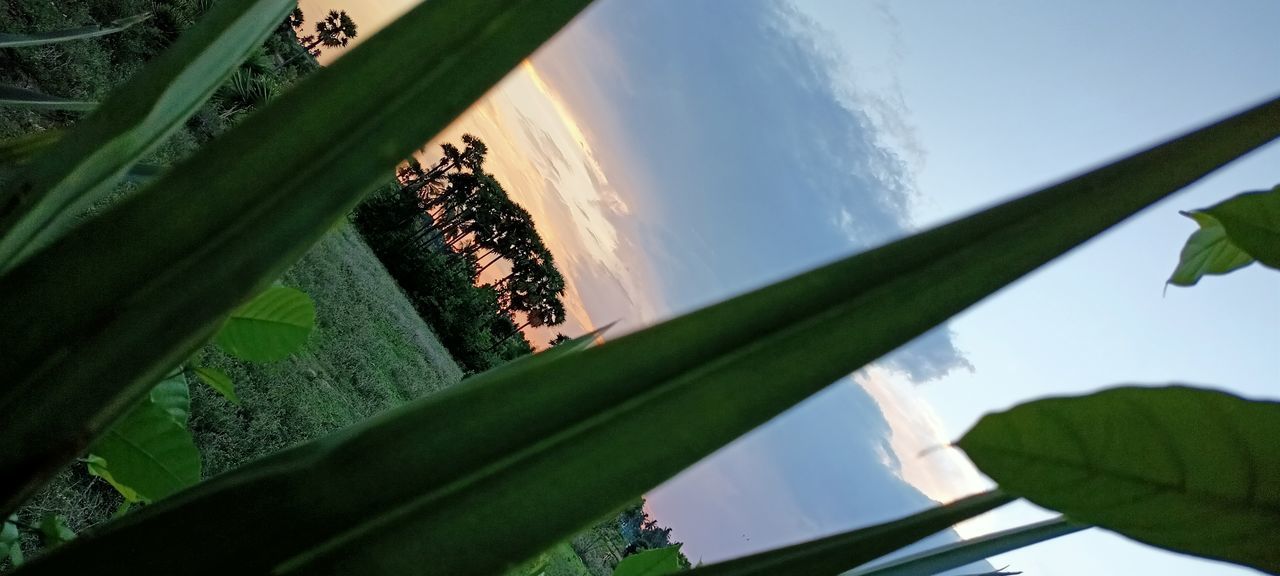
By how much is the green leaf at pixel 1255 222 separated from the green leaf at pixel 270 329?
1.11 meters

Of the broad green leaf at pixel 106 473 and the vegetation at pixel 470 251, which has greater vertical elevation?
the vegetation at pixel 470 251

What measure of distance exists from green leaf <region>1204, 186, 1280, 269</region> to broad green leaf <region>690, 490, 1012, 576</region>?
17cm

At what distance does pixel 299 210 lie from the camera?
14.1 inches

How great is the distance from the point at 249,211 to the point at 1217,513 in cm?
44

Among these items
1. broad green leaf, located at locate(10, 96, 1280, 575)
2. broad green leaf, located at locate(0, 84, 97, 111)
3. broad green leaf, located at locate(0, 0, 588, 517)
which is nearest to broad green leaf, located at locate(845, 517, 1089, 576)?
broad green leaf, located at locate(10, 96, 1280, 575)

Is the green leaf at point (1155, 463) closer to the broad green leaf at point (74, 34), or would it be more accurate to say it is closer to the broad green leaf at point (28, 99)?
the broad green leaf at point (28, 99)

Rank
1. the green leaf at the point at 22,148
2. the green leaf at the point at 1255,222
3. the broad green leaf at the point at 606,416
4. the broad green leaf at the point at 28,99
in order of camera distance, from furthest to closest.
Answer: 1. the broad green leaf at the point at 28,99
2. the green leaf at the point at 22,148
3. the green leaf at the point at 1255,222
4. the broad green leaf at the point at 606,416

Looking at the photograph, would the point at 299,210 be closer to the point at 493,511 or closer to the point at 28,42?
the point at 493,511

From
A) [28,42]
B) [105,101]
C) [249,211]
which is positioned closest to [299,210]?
[249,211]

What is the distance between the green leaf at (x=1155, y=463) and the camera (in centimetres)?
29

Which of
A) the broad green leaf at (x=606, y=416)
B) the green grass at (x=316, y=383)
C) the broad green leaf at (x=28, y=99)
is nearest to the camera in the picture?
the broad green leaf at (x=606, y=416)

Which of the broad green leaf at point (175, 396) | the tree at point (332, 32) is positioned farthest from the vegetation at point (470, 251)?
the broad green leaf at point (175, 396)

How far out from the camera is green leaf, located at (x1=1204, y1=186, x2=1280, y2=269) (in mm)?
364

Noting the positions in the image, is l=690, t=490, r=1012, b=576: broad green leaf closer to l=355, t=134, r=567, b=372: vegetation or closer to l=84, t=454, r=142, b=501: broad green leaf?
l=84, t=454, r=142, b=501: broad green leaf
